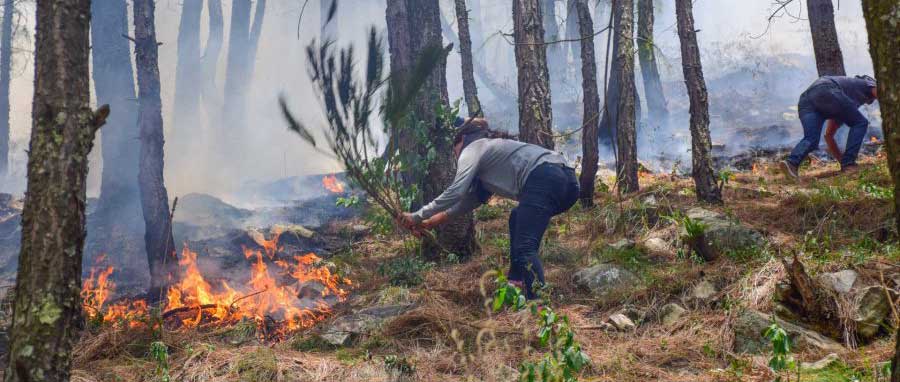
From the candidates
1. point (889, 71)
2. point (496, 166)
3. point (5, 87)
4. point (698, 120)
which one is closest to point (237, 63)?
point (5, 87)

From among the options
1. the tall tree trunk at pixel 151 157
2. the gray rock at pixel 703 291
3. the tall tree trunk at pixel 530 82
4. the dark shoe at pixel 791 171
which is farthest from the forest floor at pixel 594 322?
the tall tree trunk at pixel 151 157

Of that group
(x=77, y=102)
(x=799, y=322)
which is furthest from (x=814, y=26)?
(x=77, y=102)

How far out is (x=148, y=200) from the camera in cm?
752

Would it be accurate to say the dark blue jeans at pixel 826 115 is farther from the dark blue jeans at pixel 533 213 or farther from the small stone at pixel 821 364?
the small stone at pixel 821 364

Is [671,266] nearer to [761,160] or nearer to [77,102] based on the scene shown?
[77,102]

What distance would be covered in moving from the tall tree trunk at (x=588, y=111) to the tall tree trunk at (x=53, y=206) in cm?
618

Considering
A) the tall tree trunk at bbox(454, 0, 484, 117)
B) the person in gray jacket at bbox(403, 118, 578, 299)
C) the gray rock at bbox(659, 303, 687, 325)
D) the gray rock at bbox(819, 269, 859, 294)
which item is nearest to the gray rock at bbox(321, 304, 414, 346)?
the person in gray jacket at bbox(403, 118, 578, 299)

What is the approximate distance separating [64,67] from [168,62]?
26.7m

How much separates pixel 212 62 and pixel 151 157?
69.0ft

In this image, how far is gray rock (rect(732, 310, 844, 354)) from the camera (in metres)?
3.42

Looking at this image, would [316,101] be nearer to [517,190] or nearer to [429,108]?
[429,108]

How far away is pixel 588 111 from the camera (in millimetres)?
9711

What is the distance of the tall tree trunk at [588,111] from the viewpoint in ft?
28.5

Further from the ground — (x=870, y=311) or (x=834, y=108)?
(x=834, y=108)
